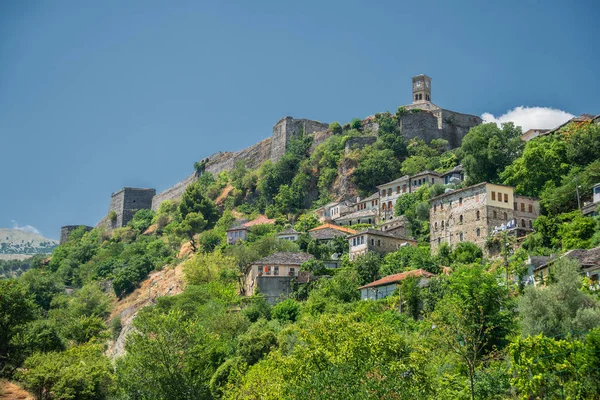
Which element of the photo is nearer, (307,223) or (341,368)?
(341,368)

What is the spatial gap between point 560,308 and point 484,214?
23.7m

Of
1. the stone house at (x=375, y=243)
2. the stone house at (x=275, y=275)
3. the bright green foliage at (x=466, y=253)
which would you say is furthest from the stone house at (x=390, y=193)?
the bright green foliage at (x=466, y=253)

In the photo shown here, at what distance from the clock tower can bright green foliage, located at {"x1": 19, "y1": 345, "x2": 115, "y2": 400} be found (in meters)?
71.6

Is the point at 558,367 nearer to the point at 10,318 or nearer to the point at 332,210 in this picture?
the point at 10,318

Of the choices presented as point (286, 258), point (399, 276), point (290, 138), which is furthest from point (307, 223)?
point (399, 276)

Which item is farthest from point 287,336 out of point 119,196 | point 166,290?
point 119,196

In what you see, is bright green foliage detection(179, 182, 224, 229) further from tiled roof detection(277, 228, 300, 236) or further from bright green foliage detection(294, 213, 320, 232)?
tiled roof detection(277, 228, 300, 236)

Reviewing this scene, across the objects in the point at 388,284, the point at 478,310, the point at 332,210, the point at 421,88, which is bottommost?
the point at 478,310

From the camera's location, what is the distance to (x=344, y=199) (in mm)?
89188

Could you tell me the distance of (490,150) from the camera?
68250 millimetres

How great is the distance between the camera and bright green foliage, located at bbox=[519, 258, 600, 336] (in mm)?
33281

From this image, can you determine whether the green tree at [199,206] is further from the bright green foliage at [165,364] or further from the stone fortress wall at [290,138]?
the bright green foliage at [165,364]

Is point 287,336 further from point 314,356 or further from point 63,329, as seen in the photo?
point 63,329

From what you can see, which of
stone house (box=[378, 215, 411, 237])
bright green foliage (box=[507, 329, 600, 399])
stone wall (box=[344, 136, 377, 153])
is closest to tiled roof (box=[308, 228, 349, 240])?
stone house (box=[378, 215, 411, 237])
